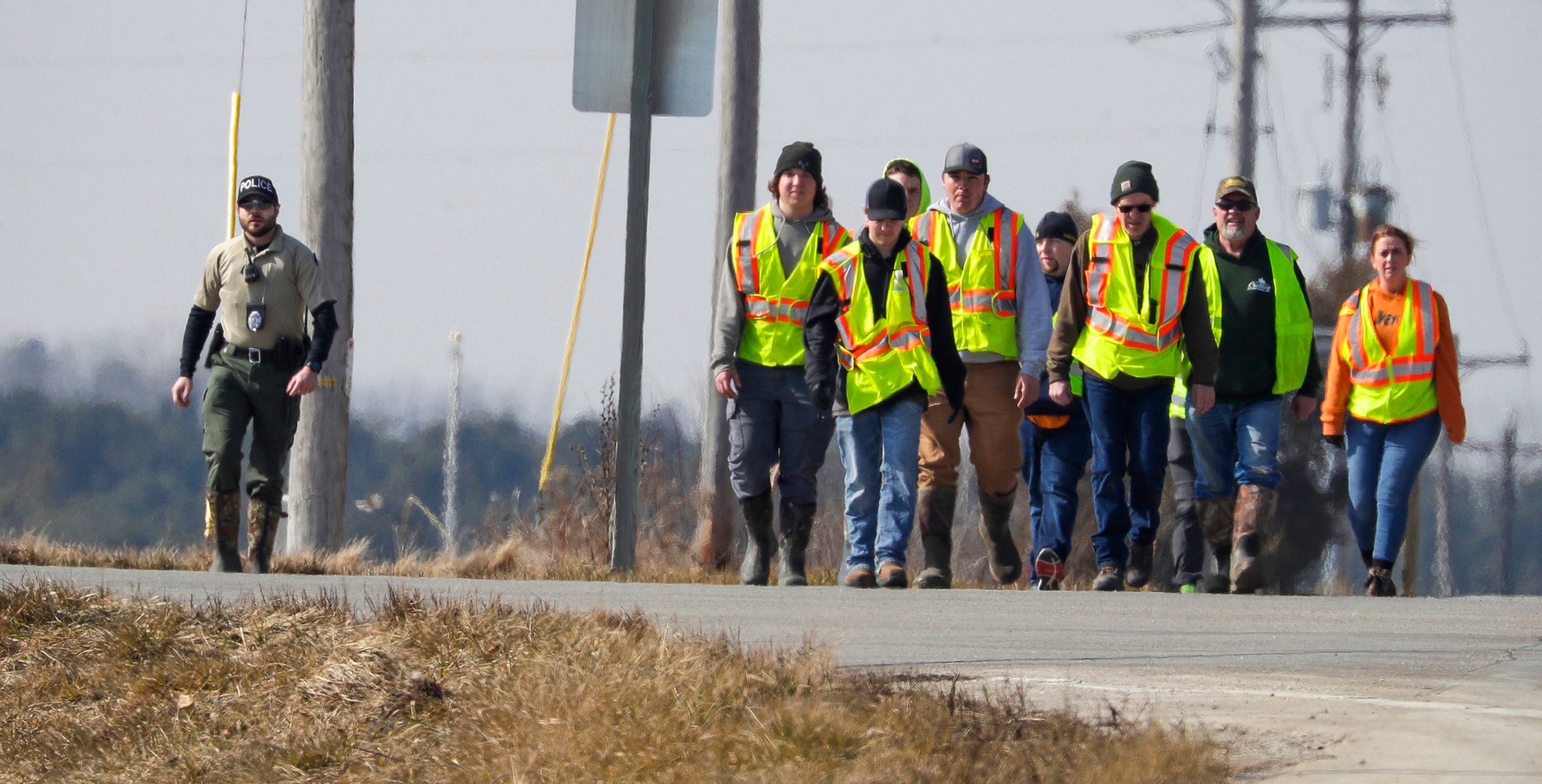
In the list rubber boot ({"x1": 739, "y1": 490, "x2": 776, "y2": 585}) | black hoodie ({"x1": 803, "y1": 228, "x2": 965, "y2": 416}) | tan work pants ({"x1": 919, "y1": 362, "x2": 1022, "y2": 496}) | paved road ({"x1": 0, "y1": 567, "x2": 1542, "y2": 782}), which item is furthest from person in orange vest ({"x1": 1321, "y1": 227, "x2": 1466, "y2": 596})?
rubber boot ({"x1": 739, "y1": 490, "x2": 776, "y2": 585})

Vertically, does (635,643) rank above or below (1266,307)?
below

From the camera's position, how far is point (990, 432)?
10.1 m

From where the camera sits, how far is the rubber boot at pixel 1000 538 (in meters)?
10.6

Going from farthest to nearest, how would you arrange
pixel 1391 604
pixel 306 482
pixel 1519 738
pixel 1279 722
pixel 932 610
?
1. pixel 306 482
2. pixel 1391 604
3. pixel 932 610
4. pixel 1279 722
5. pixel 1519 738

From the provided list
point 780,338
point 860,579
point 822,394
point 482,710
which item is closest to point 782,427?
point 780,338

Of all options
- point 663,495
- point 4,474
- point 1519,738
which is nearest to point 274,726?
point 1519,738

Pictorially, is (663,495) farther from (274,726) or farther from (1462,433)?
(274,726)

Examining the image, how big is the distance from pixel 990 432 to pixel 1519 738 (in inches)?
223

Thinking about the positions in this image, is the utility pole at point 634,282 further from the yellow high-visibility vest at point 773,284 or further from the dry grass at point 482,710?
the dry grass at point 482,710

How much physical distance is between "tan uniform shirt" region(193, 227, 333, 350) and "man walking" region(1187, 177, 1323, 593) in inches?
170

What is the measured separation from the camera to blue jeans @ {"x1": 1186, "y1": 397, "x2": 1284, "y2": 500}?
991 centimetres

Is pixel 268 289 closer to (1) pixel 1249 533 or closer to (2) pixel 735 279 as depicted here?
(2) pixel 735 279

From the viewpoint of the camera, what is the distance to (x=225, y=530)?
10133 mm

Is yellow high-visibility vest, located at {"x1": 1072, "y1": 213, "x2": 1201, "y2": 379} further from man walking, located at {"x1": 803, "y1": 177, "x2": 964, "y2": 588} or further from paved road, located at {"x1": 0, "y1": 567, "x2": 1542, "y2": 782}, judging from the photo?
paved road, located at {"x1": 0, "y1": 567, "x2": 1542, "y2": 782}
